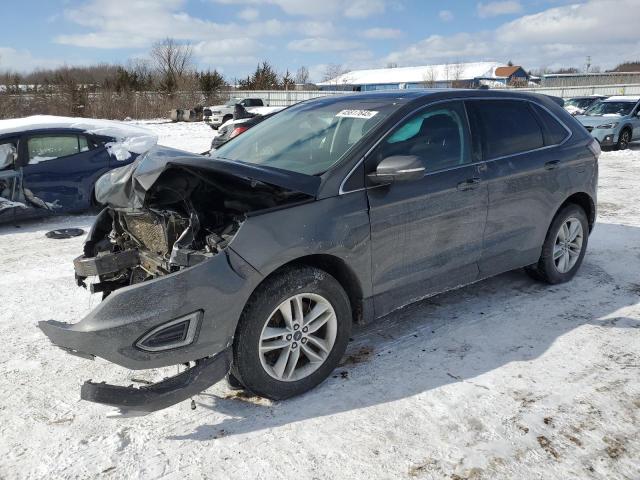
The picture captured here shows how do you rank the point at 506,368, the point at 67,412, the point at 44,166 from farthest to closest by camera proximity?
the point at 44,166, the point at 506,368, the point at 67,412

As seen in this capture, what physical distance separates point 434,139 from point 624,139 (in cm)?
1524

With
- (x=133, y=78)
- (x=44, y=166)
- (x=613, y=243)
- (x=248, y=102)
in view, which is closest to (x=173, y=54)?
(x=133, y=78)

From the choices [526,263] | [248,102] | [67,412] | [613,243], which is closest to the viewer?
[67,412]

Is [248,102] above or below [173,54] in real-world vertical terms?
below

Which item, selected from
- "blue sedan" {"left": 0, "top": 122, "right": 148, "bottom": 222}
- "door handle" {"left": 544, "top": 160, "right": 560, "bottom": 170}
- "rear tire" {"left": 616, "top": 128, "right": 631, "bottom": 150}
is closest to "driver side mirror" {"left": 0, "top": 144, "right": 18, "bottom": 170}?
"blue sedan" {"left": 0, "top": 122, "right": 148, "bottom": 222}

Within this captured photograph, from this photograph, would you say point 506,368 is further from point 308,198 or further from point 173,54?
point 173,54

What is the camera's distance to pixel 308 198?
3234 millimetres

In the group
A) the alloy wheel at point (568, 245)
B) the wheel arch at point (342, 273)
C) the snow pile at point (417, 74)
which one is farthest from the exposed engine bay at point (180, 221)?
the snow pile at point (417, 74)

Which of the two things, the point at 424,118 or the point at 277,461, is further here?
the point at 424,118

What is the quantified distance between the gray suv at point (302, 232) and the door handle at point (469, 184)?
0.01m

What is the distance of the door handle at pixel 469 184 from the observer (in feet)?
13.0

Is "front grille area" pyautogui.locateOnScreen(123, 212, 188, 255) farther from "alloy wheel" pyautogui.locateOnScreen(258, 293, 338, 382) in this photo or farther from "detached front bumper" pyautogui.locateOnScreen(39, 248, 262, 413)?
"alloy wheel" pyautogui.locateOnScreen(258, 293, 338, 382)

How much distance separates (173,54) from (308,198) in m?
49.9

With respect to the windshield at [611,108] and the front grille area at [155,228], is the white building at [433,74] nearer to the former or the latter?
the windshield at [611,108]
